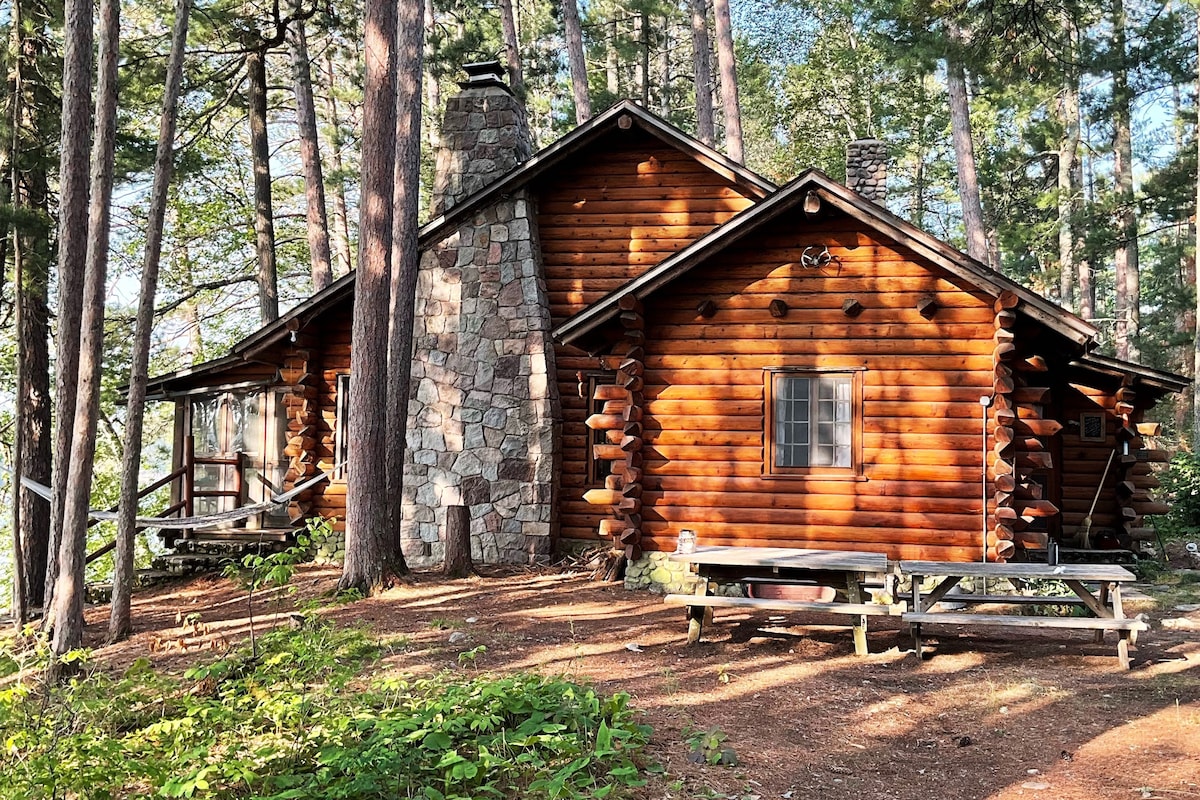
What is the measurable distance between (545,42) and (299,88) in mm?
18045

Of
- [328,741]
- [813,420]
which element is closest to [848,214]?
[813,420]

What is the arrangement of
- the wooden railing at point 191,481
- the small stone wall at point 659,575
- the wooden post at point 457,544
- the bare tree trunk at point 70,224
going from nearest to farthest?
1. the bare tree trunk at point 70,224
2. the small stone wall at point 659,575
3. the wooden post at point 457,544
4. the wooden railing at point 191,481

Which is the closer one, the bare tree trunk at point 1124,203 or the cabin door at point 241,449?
the cabin door at point 241,449

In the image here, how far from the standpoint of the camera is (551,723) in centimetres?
573

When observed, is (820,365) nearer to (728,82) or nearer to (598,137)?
(598,137)

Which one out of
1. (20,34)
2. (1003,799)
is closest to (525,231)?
(20,34)

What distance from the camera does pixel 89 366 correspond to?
9.44 meters

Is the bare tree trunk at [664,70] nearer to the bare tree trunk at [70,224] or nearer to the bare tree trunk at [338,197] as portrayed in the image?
the bare tree trunk at [338,197]

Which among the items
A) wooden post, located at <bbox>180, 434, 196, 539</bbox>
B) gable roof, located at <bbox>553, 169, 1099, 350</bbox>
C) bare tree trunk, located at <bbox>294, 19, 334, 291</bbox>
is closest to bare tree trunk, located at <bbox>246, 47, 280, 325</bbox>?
bare tree trunk, located at <bbox>294, 19, 334, 291</bbox>

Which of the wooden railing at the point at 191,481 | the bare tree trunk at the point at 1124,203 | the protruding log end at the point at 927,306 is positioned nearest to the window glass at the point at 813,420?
the protruding log end at the point at 927,306

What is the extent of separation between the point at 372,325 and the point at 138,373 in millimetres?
2487

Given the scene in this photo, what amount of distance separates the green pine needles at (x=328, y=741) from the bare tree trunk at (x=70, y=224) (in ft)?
10.4

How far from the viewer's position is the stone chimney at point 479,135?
1504 centimetres

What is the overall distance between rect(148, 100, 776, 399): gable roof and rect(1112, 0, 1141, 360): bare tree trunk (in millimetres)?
11416
